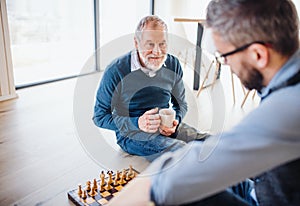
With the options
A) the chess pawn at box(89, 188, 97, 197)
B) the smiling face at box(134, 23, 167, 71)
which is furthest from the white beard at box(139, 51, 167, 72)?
the chess pawn at box(89, 188, 97, 197)

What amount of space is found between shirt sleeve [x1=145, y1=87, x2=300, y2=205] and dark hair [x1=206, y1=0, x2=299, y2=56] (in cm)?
14

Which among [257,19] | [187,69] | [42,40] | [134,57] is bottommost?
[187,69]

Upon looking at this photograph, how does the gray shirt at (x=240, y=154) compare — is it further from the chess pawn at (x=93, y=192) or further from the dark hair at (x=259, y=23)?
the chess pawn at (x=93, y=192)

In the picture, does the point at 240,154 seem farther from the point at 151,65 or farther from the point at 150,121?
the point at 151,65

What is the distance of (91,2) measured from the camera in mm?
3854

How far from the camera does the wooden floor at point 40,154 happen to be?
55.4 inches

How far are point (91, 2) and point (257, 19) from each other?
3.53 meters

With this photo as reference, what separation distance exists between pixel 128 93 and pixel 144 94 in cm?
9

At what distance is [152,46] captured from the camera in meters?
1.50

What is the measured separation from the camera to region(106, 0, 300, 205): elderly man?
550 mm

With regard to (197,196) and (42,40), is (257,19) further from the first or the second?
(42,40)

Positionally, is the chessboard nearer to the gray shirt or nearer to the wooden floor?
the wooden floor

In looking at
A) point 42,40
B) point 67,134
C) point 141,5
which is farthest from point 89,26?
point 67,134

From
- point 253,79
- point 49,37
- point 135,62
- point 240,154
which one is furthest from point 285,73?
point 49,37
